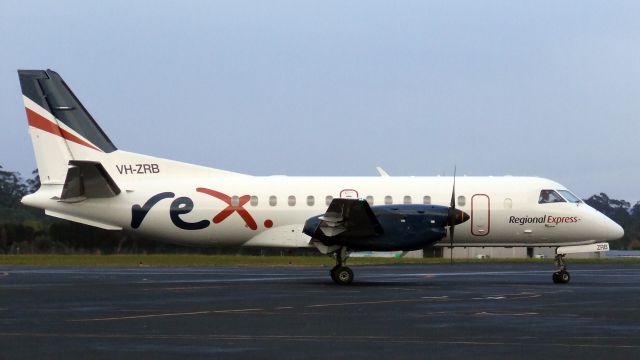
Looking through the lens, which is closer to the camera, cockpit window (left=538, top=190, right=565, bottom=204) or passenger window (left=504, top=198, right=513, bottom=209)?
passenger window (left=504, top=198, right=513, bottom=209)

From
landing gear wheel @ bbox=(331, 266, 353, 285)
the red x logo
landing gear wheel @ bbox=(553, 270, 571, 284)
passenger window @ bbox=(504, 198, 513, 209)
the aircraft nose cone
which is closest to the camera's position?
landing gear wheel @ bbox=(331, 266, 353, 285)

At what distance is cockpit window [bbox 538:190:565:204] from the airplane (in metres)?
0.04

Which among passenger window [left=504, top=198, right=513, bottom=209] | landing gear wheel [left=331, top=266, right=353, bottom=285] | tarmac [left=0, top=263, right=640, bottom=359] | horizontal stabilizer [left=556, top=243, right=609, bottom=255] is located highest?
passenger window [left=504, top=198, right=513, bottom=209]

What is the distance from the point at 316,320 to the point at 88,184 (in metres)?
15.1

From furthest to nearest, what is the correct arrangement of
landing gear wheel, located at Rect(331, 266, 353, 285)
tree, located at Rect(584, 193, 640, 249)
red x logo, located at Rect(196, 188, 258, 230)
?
tree, located at Rect(584, 193, 640, 249) → red x logo, located at Rect(196, 188, 258, 230) → landing gear wheel, located at Rect(331, 266, 353, 285)

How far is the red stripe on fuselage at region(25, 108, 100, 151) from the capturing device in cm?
3112

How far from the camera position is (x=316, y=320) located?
1658cm

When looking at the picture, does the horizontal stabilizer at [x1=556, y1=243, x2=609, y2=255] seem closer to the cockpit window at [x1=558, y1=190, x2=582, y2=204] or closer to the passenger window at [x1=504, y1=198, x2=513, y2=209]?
the cockpit window at [x1=558, y1=190, x2=582, y2=204]

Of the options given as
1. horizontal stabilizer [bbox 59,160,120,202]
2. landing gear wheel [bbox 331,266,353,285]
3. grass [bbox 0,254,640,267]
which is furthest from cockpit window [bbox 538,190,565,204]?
grass [bbox 0,254,640,267]

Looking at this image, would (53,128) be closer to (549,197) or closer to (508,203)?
(508,203)

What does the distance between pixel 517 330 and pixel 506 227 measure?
16.1 metres

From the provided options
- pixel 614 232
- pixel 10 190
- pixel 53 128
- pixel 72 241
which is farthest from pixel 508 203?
pixel 10 190

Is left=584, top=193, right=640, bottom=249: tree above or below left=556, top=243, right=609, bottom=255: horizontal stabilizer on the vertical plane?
above

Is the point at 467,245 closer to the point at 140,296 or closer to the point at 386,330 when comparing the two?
the point at 140,296
